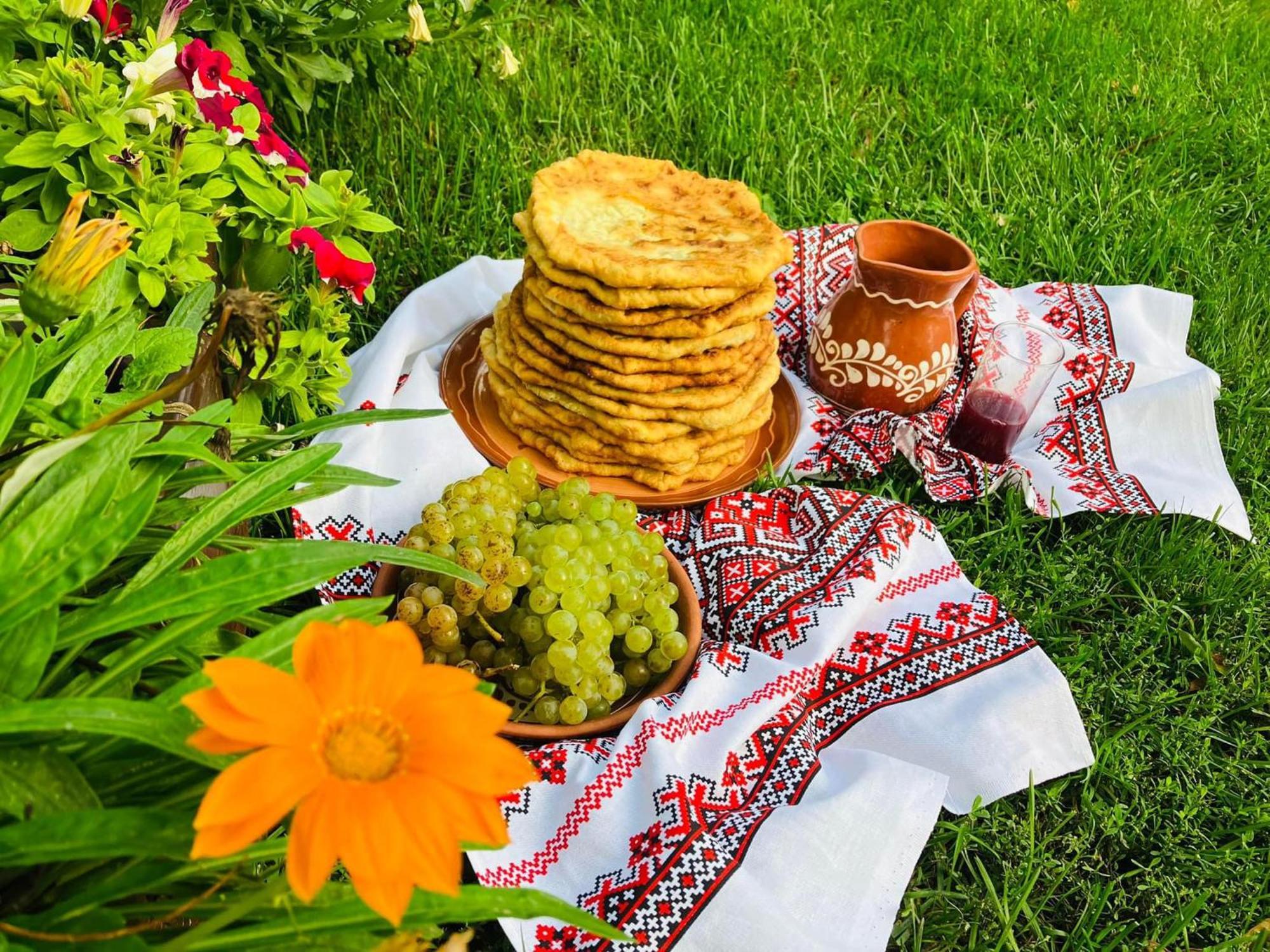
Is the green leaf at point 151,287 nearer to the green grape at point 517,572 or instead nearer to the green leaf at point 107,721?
the green grape at point 517,572

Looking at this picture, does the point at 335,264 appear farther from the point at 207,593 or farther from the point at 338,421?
the point at 207,593

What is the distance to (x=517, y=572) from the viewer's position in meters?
1.59

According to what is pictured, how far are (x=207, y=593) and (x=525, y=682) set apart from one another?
27.8 inches

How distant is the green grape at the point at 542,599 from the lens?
1.56 metres

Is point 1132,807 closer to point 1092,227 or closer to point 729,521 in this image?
point 729,521

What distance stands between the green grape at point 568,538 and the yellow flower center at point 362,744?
3.02 ft

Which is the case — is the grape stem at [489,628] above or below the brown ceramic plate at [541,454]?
above

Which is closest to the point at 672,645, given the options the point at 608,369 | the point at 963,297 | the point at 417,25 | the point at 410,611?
the point at 410,611

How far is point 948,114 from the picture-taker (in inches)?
147

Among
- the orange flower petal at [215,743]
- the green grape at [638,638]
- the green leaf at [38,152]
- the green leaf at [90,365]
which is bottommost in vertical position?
the green grape at [638,638]

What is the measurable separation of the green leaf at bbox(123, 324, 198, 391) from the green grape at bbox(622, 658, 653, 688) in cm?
81

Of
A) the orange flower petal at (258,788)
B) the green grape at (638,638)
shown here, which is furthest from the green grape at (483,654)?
the orange flower petal at (258,788)

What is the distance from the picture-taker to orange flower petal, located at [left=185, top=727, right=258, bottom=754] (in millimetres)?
681

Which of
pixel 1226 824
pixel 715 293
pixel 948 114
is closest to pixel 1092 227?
pixel 948 114
